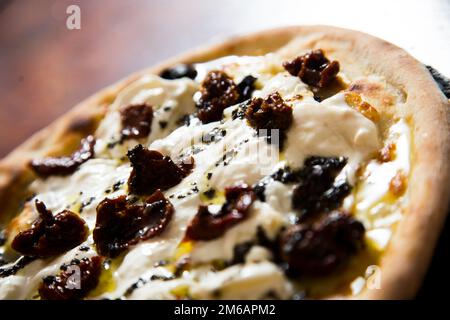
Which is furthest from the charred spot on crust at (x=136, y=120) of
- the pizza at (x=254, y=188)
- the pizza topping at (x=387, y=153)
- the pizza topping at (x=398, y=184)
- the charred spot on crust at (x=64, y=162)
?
the pizza topping at (x=398, y=184)

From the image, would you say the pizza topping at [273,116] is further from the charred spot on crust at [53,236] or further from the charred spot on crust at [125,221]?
the charred spot on crust at [53,236]

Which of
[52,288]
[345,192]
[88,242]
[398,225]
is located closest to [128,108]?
[88,242]

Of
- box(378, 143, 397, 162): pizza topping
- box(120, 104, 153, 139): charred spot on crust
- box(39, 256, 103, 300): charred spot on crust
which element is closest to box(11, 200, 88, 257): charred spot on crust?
box(39, 256, 103, 300): charred spot on crust

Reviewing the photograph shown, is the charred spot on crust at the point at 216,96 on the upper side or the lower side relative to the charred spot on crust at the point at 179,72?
upper

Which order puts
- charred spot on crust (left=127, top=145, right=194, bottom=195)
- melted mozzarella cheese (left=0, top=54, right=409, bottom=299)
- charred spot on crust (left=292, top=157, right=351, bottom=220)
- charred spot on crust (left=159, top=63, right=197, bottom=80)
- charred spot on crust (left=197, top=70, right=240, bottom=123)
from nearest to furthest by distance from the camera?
melted mozzarella cheese (left=0, top=54, right=409, bottom=299) → charred spot on crust (left=292, top=157, right=351, bottom=220) → charred spot on crust (left=127, top=145, right=194, bottom=195) → charred spot on crust (left=197, top=70, right=240, bottom=123) → charred spot on crust (left=159, top=63, right=197, bottom=80)

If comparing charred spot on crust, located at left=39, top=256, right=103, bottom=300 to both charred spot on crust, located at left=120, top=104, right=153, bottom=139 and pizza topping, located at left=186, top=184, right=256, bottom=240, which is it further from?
charred spot on crust, located at left=120, top=104, right=153, bottom=139

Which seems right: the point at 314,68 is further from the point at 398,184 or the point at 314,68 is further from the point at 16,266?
the point at 16,266

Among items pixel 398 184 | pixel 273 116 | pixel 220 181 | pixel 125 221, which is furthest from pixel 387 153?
pixel 125 221
